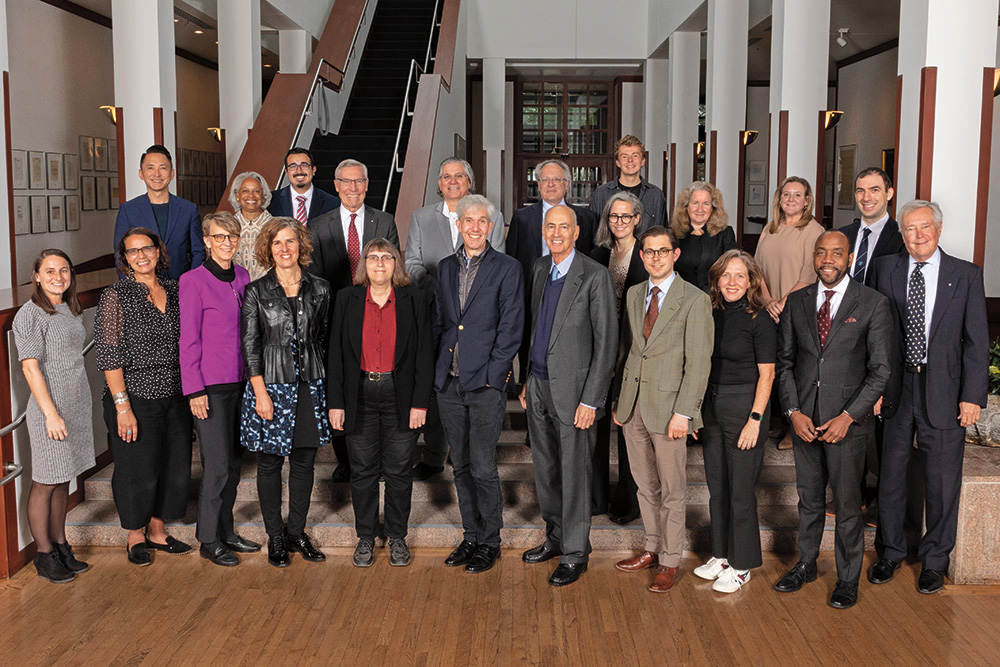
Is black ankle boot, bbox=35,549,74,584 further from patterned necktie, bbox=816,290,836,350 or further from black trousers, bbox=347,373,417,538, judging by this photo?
patterned necktie, bbox=816,290,836,350

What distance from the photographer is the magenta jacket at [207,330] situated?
4.33m

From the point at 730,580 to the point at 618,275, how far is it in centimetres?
164

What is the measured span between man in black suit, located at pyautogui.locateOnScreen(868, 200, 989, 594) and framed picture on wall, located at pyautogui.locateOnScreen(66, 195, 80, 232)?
10111mm

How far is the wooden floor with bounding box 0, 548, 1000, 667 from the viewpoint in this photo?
3760 millimetres

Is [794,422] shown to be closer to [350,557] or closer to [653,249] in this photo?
[653,249]

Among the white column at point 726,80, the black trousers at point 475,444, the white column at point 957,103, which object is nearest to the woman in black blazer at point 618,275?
the black trousers at point 475,444

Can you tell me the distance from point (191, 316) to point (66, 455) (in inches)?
38.1

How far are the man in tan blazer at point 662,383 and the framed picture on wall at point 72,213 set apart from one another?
9.20 meters

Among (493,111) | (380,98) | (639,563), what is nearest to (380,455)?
(639,563)

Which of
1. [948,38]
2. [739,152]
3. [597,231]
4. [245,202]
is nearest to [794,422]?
[597,231]

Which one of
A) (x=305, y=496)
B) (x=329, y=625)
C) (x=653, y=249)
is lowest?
(x=329, y=625)

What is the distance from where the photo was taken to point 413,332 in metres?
4.38

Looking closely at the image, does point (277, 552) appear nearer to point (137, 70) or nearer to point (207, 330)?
point (207, 330)

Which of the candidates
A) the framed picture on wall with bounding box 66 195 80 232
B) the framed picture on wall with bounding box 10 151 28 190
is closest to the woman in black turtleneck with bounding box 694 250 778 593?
the framed picture on wall with bounding box 10 151 28 190
